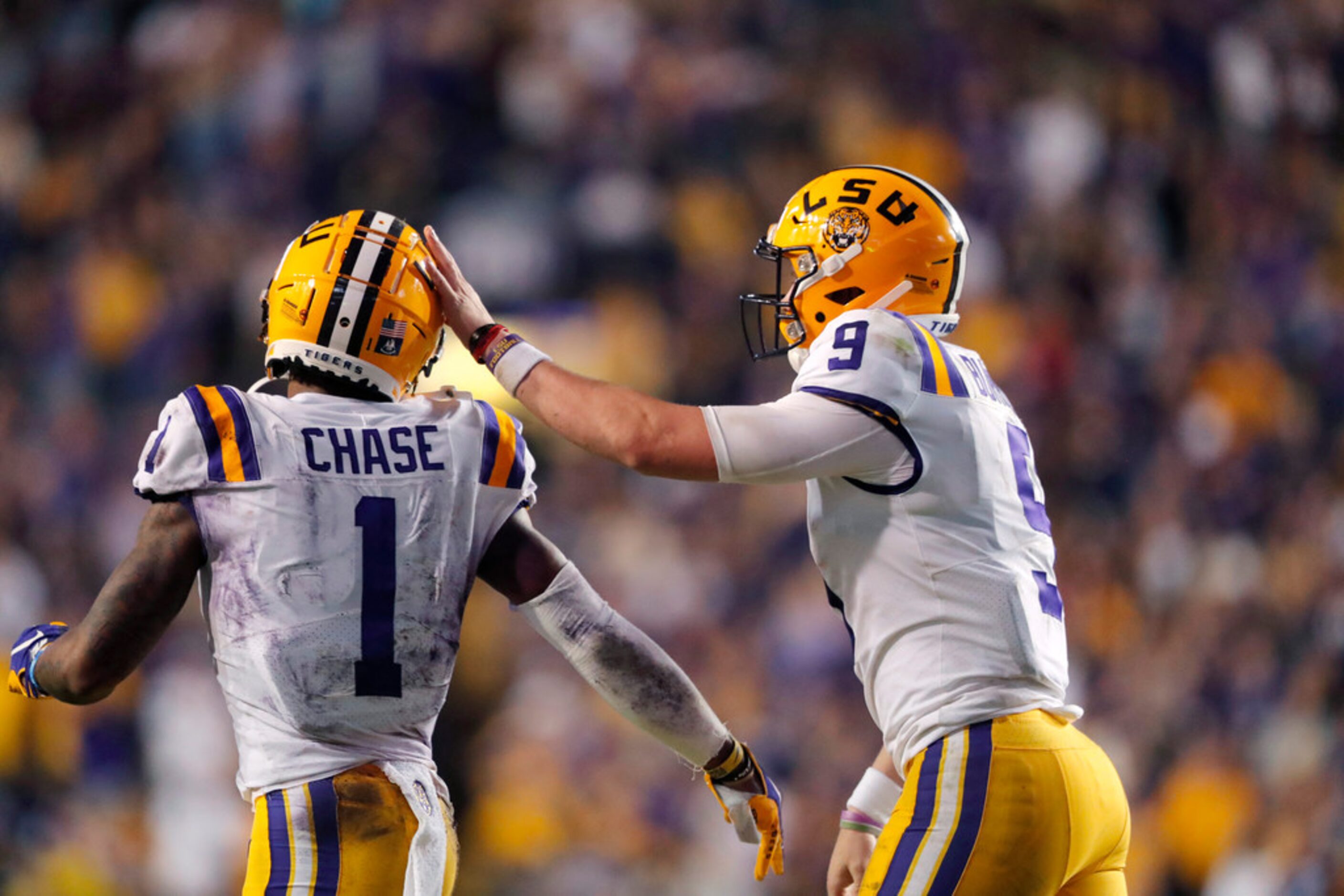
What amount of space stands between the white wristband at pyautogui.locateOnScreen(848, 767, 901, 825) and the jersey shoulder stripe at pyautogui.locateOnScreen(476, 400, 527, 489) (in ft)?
3.74

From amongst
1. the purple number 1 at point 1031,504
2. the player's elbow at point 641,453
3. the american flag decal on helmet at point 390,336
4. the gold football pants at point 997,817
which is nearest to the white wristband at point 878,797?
the gold football pants at point 997,817

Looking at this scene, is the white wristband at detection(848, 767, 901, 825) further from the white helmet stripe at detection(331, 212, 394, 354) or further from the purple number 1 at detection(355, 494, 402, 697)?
the white helmet stripe at detection(331, 212, 394, 354)

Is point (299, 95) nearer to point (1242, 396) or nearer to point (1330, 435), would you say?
point (1242, 396)

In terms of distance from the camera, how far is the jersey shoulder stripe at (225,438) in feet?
9.98

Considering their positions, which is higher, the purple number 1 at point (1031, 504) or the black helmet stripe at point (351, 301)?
the black helmet stripe at point (351, 301)

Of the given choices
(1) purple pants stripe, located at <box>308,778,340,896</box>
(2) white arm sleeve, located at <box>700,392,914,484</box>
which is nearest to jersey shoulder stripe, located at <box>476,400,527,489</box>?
(2) white arm sleeve, located at <box>700,392,914,484</box>

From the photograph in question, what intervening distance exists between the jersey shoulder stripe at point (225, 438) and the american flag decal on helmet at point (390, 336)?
13.8 inches

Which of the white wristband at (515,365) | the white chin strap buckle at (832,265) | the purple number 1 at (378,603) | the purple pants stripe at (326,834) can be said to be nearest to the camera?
the purple pants stripe at (326,834)

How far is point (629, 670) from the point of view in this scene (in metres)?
3.52

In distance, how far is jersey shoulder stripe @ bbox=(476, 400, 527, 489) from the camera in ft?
10.8

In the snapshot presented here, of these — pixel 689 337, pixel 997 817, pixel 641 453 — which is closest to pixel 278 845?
pixel 641 453

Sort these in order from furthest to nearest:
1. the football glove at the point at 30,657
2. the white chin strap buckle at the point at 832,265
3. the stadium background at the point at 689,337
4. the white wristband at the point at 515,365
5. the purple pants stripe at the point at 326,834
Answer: the stadium background at the point at 689,337, the white chin strap buckle at the point at 832,265, the white wristband at the point at 515,365, the football glove at the point at 30,657, the purple pants stripe at the point at 326,834

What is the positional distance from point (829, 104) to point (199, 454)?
7.32m

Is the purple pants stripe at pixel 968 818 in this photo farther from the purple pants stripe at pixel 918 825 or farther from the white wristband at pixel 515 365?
the white wristband at pixel 515 365
